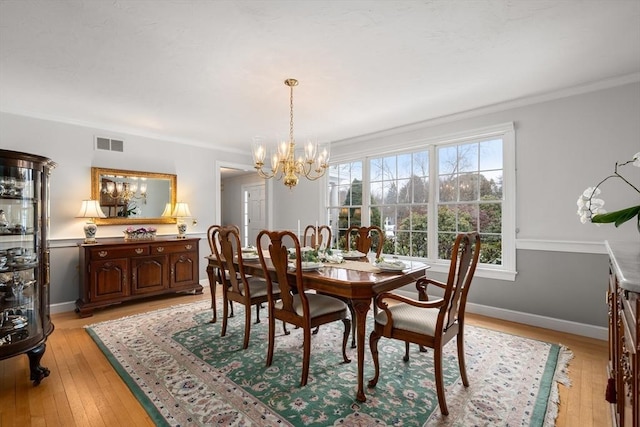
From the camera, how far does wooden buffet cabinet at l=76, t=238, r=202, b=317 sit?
3.76 meters

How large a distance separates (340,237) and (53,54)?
421 centimetres

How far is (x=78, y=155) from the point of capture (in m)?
4.09

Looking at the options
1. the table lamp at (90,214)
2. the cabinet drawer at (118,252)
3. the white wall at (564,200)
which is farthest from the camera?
the table lamp at (90,214)

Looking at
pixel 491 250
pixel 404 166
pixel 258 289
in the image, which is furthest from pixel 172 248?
pixel 491 250

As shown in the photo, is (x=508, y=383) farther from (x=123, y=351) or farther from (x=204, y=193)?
(x=204, y=193)

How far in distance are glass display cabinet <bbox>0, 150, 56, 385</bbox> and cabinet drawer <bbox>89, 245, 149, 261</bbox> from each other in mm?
1270

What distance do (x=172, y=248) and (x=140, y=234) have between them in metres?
0.47

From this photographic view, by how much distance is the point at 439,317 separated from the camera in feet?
6.24

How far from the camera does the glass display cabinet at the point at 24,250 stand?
2.32 metres

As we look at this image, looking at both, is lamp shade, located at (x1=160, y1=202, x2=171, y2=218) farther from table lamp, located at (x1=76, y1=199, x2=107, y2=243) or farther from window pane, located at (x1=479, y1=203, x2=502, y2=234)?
window pane, located at (x1=479, y1=203, x2=502, y2=234)

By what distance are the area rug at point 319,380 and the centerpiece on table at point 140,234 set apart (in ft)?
4.71

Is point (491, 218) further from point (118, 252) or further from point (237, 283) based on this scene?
point (118, 252)

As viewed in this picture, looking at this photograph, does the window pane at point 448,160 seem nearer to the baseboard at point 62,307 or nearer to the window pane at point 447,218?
the window pane at point 447,218

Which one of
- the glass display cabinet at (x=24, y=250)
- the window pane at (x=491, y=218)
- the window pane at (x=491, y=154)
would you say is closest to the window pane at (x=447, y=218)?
the window pane at (x=491, y=218)
